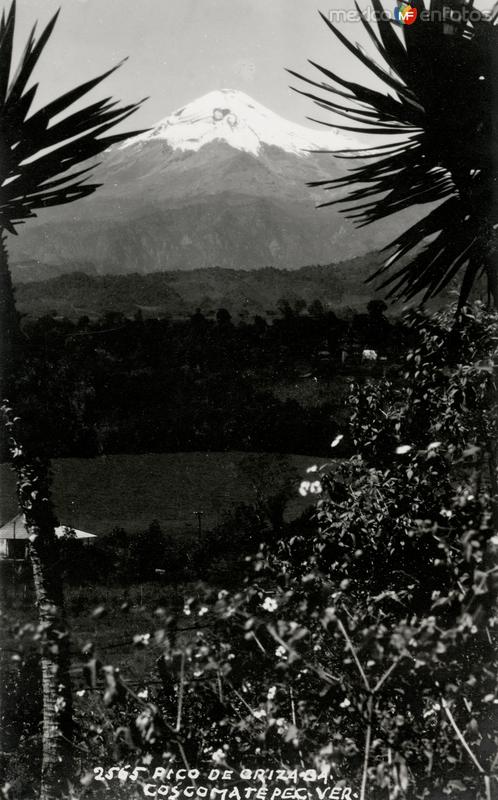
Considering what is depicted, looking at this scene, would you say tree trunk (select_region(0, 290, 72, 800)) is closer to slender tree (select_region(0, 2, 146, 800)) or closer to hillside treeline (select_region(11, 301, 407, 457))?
slender tree (select_region(0, 2, 146, 800))

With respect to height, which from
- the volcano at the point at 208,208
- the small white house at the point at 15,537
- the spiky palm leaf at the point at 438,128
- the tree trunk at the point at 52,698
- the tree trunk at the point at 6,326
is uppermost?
the volcano at the point at 208,208

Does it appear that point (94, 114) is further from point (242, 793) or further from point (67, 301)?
point (67, 301)

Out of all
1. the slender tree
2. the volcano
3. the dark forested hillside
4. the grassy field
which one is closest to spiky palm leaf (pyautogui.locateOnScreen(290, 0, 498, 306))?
the slender tree

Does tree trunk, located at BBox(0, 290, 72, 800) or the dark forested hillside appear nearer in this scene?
tree trunk, located at BBox(0, 290, 72, 800)

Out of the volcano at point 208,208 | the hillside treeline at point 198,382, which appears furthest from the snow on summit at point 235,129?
the hillside treeline at point 198,382

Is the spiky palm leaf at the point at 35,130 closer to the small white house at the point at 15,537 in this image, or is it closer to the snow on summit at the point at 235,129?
the small white house at the point at 15,537

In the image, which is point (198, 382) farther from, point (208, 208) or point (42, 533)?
point (208, 208)
